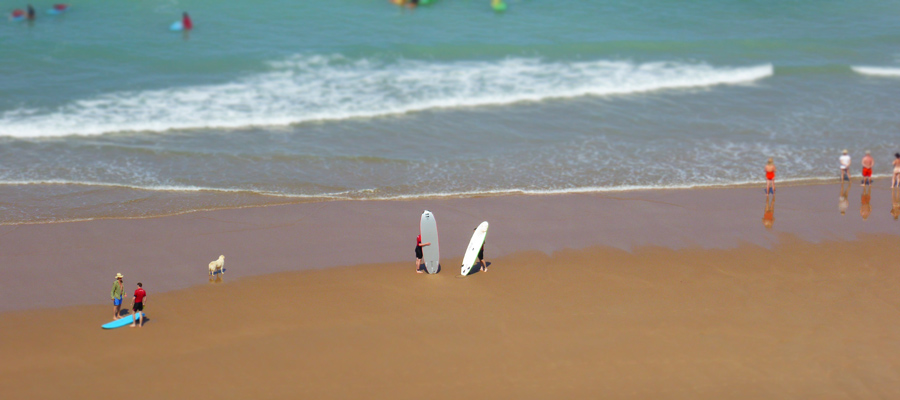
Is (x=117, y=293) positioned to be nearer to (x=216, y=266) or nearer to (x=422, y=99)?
(x=216, y=266)

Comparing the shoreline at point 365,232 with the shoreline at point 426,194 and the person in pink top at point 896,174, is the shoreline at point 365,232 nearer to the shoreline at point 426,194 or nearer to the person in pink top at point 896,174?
the shoreline at point 426,194

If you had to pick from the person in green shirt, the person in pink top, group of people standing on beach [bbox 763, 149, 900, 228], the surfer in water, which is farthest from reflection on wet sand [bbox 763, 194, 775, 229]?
the person in green shirt

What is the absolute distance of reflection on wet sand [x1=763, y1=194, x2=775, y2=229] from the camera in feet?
49.4

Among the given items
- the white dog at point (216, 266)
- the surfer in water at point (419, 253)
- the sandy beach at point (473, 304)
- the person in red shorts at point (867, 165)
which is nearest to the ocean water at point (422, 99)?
the person in red shorts at point (867, 165)

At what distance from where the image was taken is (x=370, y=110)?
70.5 ft

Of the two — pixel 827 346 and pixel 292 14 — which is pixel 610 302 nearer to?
pixel 827 346

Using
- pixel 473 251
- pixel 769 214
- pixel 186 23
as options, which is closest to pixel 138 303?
pixel 473 251

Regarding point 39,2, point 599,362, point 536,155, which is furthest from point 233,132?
point 39,2

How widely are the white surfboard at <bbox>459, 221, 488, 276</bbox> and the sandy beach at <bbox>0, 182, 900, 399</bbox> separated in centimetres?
20

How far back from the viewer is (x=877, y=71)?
2606 cm

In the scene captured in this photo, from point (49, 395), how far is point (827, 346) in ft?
34.4

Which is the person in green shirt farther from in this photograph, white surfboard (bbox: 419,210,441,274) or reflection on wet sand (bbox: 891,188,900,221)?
reflection on wet sand (bbox: 891,188,900,221)

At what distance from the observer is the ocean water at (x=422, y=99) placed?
679 inches

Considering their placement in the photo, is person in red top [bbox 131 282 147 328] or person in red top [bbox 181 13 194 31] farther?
person in red top [bbox 181 13 194 31]
